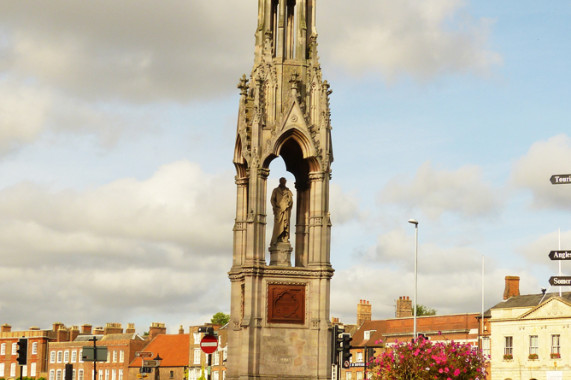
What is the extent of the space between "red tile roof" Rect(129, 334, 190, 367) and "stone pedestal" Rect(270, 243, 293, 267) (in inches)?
3932

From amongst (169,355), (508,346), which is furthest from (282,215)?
(169,355)

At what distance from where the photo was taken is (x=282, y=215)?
1196 inches

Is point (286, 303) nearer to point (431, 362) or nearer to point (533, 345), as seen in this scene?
point (431, 362)

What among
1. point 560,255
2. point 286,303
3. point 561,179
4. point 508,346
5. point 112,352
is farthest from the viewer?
point 112,352

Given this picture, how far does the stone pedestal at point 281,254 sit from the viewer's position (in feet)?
98.6

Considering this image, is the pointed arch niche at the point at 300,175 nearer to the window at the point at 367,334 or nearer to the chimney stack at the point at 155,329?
the window at the point at 367,334

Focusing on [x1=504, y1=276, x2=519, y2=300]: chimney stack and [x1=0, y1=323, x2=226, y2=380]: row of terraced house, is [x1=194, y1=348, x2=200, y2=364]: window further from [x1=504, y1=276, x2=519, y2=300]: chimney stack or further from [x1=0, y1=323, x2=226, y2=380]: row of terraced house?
[x1=504, y1=276, x2=519, y2=300]: chimney stack

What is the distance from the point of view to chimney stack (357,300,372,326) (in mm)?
113188

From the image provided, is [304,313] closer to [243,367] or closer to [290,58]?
[243,367]

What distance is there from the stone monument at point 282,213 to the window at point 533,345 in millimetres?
59240

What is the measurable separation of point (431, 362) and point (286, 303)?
15.0 feet

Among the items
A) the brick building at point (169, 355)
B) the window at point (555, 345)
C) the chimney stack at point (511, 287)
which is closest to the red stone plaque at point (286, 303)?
the window at point (555, 345)

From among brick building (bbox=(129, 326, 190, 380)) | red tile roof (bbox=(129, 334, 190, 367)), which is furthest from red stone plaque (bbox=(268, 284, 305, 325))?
red tile roof (bbox=(129, 334, 190, 367))

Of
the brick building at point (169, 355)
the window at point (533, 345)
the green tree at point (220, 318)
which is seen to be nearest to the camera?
the window at point (533, 345)
